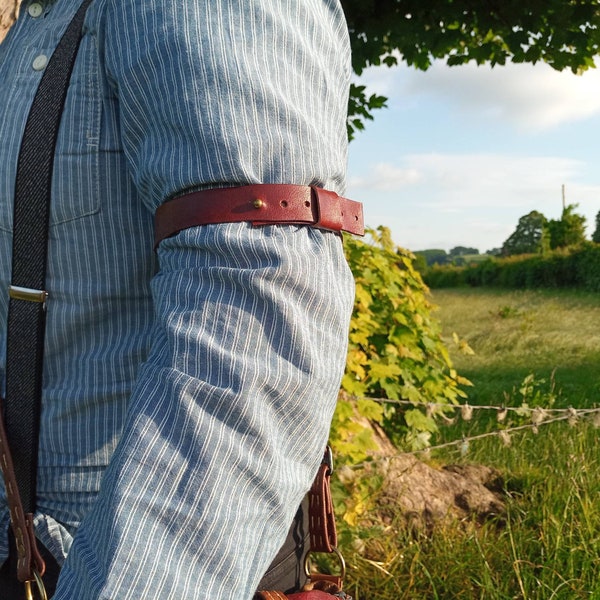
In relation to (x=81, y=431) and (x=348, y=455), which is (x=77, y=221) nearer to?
(x=81, y=431)

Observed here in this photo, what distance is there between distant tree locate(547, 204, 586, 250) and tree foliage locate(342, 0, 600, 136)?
76.5 ft

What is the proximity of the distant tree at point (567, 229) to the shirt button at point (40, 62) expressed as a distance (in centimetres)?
2928

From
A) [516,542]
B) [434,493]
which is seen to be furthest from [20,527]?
[434,493]

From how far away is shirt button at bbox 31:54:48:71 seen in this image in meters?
0.99

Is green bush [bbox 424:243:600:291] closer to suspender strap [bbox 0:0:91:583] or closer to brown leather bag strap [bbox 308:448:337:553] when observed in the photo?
brown leather bag strap [bbox 308:448:337:553]

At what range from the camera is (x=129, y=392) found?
953 mm

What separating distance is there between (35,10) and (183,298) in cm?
70

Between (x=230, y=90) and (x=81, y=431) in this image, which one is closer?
(x=230, y=90)

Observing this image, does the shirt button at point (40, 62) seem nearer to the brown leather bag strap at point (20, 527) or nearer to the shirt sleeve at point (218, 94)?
the shirt sleeve at point (218, 94)

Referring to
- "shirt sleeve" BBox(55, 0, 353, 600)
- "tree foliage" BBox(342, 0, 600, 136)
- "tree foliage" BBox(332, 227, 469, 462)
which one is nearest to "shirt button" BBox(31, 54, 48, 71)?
"shirt sleeve" BBox(55, 0, 353, 600)

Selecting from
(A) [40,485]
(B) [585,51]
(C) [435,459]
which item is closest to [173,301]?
(A) [40,485]

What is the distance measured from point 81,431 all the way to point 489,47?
21.6 feet

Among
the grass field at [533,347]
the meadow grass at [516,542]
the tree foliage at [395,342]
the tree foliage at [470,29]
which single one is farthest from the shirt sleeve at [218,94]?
the tree foliage at [470,29]

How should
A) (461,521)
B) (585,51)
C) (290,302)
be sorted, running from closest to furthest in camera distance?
1. (290,302)
2. (461,521)
3. (585,51)
